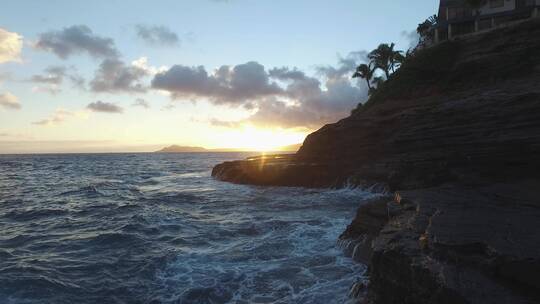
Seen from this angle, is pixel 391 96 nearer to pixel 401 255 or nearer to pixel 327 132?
pixel 327 132

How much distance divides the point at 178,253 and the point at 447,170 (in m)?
13.0

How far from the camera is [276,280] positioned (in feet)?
37.3

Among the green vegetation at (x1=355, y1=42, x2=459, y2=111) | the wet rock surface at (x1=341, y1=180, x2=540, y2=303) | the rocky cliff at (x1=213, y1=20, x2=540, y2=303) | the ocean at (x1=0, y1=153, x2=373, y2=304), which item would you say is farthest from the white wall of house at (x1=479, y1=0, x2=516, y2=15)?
the wet rock surface at (x1=341, y1=180, x2=540, y2=303)

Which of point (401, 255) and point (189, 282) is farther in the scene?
point (189, 282)

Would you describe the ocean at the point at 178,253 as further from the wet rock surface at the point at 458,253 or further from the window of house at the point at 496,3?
the window of house at the point at 496,3

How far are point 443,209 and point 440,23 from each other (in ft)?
149

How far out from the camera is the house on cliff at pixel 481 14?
44812 millimetres

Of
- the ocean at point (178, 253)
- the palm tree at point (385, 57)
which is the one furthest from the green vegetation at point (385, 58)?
the ocean at point (178, 253)

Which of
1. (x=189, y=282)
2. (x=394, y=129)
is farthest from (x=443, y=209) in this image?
(x=394, y=129)

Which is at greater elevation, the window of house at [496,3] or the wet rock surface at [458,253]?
the window of house at [496,3]

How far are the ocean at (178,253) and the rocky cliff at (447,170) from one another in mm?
2180

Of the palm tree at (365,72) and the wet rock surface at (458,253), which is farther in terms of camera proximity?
the palm tree at (365,72)

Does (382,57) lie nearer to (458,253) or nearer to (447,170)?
(447,170)

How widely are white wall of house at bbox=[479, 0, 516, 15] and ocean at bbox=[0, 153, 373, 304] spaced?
3419cm
